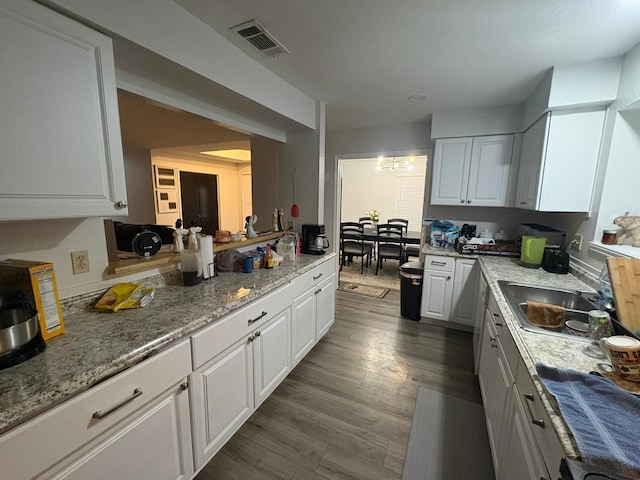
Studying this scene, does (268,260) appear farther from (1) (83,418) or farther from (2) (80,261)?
(1) (83,418)

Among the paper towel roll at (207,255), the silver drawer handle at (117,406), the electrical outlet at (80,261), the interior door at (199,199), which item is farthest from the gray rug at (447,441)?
the interior door at (199,199)

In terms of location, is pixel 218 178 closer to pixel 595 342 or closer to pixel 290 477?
pixel 290 477

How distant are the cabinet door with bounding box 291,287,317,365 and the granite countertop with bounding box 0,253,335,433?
0.48 metres

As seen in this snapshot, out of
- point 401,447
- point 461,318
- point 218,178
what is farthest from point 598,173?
point 218,178

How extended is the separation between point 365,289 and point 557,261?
2426 millimetres

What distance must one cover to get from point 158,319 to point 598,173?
2962 millimetres

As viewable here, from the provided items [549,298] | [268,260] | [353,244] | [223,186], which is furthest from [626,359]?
[223,186]

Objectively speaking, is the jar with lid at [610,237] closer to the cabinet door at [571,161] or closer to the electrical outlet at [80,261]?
the cabinet door at [571,161]

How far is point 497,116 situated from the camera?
2.82 metres

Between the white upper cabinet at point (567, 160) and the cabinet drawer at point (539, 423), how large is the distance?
168cm

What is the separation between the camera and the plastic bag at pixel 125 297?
4.17 ft

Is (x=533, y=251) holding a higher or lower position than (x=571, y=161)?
lower

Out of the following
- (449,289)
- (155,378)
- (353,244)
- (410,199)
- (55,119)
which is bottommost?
(449,289)

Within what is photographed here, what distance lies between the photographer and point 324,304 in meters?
2.58
